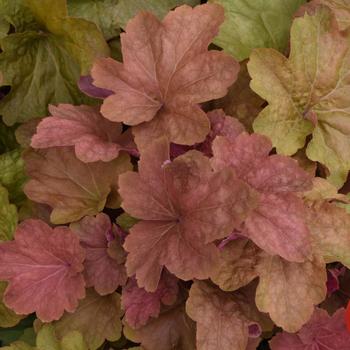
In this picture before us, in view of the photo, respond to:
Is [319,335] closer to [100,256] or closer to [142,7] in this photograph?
[100,256]

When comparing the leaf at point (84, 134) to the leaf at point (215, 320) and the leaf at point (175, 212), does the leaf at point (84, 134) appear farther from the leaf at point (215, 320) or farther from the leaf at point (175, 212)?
the leaf at point (215, 320)

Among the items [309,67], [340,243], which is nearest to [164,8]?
[309,67]

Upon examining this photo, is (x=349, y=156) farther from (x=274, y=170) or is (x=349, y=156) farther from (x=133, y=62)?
(x=133, y=62)

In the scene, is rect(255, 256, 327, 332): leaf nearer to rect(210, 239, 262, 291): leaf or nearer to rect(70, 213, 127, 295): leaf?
rect(210, 239, 262, 291): leaf

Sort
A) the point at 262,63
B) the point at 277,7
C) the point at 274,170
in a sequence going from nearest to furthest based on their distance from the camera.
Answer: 1. the point at 274,170
2. the point at 262,63
3. the point at 277,7

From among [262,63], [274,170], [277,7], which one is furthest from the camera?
[277,7]

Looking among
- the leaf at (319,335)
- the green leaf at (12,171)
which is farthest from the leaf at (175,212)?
the green leaf at (12,171)
